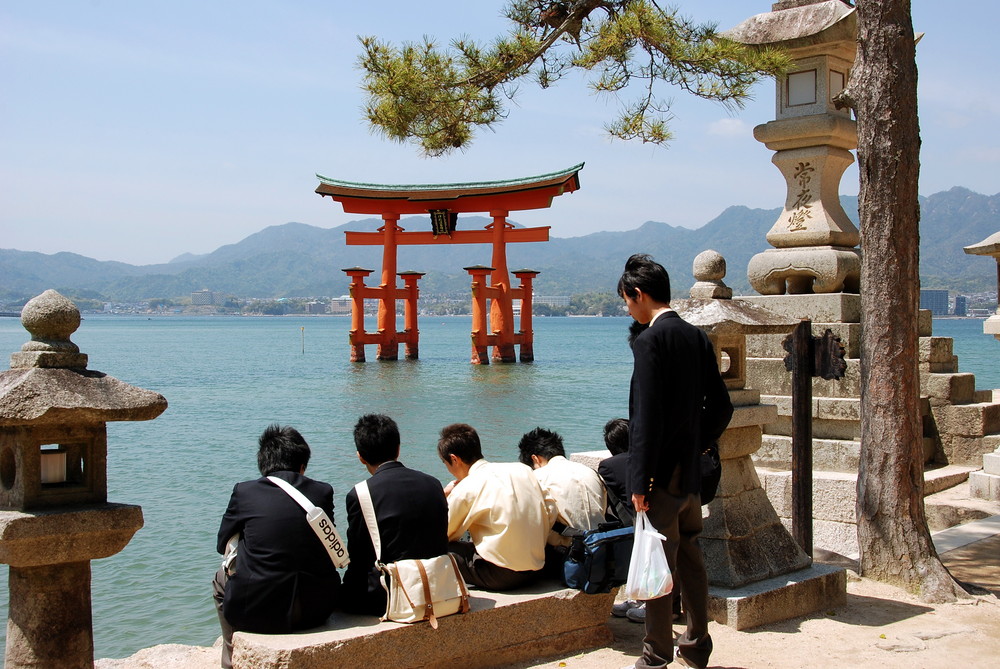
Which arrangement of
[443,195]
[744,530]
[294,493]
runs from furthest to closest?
[443,195]
[744,530]
[294,493]

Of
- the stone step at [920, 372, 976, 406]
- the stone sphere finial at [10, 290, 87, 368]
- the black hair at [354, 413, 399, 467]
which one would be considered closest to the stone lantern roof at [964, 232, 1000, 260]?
the stone step at [920, 372, 976, 406]

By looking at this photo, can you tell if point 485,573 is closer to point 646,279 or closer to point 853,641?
point 646,279

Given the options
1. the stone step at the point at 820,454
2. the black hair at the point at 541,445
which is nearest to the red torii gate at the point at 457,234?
the stone step at the point at 820,454

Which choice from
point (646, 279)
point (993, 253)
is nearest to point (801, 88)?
point (993, 253)

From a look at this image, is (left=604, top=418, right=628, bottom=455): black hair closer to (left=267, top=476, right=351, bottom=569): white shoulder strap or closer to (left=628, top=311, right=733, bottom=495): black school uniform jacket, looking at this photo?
(left=628, top=311, right=733, bottom=495): black school uniform jacket

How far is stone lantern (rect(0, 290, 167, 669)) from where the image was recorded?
9.64ft

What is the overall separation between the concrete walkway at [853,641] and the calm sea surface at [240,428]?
3.06m

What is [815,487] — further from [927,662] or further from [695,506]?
[695,506]

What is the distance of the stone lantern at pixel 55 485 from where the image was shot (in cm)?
294

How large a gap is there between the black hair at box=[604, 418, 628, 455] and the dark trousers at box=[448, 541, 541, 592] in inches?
32.1

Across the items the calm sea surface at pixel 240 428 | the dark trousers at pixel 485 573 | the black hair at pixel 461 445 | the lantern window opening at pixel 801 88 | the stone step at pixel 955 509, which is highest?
the lantern window opening at pixel 801 88

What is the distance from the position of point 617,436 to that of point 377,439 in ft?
4.12

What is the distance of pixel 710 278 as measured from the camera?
4.64 metres

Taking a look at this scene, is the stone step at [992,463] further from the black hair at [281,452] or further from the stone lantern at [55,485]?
the stone lantern at [55,485]
